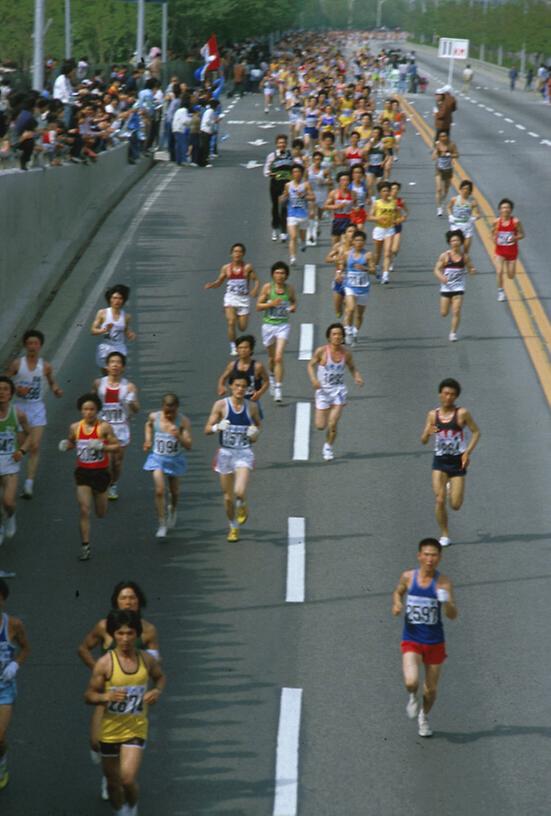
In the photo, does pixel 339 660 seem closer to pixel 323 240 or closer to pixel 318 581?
pixel 318 581

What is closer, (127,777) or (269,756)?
(127,777)

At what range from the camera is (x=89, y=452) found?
16.2 metres

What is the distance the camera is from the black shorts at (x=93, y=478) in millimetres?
16219

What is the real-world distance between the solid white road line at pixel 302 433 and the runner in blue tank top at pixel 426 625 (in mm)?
6969

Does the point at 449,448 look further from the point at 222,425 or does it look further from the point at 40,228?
the point at 40,228

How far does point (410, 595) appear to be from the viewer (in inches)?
500

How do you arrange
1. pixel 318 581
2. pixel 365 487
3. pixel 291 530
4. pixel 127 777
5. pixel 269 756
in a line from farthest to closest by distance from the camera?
pixel 365 487 → pixel 291 530 → pixel 318 581 → pixel 269 756 → pixel 127 777

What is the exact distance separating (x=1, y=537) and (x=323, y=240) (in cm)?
1716

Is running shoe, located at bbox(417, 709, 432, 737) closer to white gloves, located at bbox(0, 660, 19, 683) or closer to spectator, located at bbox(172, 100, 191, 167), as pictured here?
white gloves, located at bbox(0, 660, 19, 683)

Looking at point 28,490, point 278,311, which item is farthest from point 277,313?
point 28,490

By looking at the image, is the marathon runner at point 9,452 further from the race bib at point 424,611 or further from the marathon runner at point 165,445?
the race bib at point 424,611

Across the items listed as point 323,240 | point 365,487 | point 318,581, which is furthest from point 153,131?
point 318,581

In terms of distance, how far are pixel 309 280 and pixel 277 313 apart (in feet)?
24.3

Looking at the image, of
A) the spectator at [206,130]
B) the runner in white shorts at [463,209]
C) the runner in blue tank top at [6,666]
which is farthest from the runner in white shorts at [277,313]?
the spectator at [206,130]
